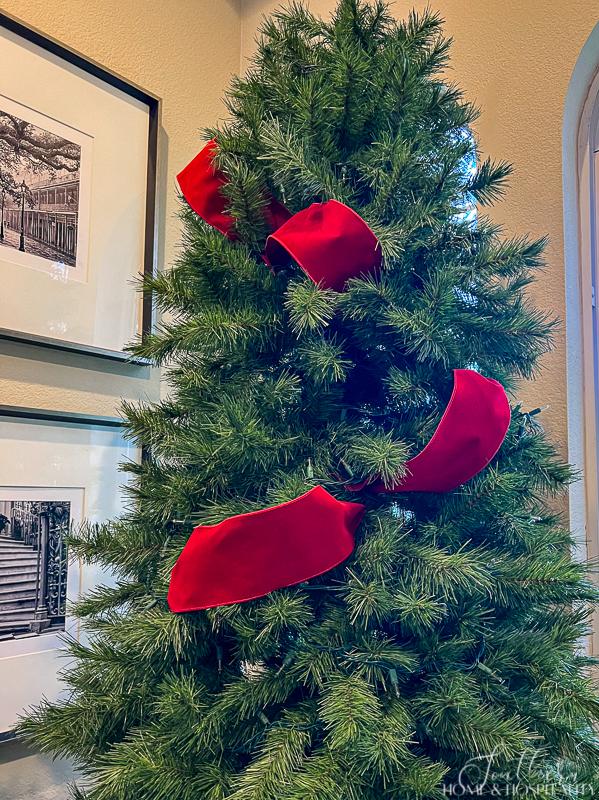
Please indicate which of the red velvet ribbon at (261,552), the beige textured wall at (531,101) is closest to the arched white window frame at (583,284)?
the beige textured wall at (531,101)

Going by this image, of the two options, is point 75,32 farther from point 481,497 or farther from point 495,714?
point 495,714

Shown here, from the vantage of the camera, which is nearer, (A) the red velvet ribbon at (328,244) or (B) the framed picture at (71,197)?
(A) the red velvet ribbon at (328,244)

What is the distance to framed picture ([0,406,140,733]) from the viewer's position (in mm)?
901

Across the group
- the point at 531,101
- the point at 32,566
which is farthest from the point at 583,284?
the point at 32,566

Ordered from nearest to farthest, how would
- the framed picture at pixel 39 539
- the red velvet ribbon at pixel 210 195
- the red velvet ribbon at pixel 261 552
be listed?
1. the red velvet ribbon at pixel 261 552
2. the red velvet ribbon at pixel 210 195
3. the framed picture at pixel 39 539

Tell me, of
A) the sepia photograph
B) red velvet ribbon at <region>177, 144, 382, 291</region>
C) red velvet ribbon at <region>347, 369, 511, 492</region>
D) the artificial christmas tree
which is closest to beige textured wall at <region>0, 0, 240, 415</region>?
the sepia photograph

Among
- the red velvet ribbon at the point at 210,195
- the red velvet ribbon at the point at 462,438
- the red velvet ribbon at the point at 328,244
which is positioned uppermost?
the red velvet ribbon at the point at 210,195

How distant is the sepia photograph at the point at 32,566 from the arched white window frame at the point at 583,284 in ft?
2.54

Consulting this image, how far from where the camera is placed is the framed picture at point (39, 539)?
35.5 inches

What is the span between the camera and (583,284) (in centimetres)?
100

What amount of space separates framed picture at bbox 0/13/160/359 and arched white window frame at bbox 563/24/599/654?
71 cm

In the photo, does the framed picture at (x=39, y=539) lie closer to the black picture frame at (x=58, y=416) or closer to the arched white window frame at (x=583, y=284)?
the black picture frame at (x=58, y=416)

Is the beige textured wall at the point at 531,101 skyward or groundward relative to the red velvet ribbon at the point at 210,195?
skyward

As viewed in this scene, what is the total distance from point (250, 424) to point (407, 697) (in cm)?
27
